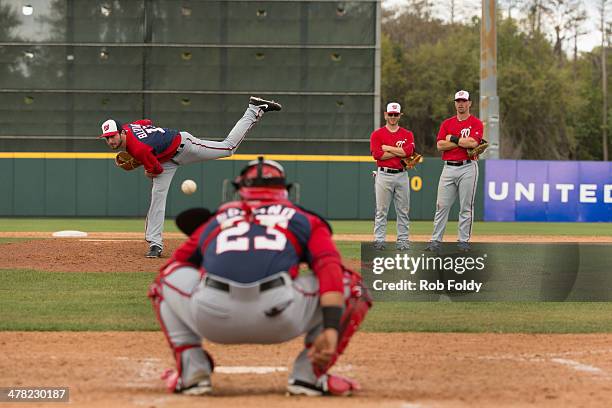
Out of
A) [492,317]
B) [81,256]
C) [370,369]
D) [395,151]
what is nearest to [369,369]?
[370,369]

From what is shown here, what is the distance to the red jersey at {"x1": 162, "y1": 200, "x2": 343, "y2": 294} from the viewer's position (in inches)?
183

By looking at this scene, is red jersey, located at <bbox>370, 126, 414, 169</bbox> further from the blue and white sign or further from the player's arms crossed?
the blue and white sign

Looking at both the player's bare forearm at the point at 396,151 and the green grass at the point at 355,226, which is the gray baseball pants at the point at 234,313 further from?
the green grass at the point at 355,226

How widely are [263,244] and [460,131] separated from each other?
299 inches

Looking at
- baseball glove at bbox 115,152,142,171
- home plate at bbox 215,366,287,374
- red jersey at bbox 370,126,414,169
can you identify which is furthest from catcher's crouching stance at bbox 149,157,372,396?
red jersey at bbox 370,126,414,169

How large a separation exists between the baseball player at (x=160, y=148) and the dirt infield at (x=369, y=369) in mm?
4284

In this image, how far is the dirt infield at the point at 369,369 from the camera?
4.92 m

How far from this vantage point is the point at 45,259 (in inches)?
480

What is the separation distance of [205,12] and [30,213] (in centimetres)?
605

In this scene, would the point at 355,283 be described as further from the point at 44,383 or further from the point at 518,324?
the point at 518,324

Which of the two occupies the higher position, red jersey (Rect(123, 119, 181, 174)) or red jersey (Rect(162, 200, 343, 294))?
red jersey (Rect(123, 119, 181, 174))

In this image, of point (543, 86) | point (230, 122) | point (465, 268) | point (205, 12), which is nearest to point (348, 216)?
point (230, 122)

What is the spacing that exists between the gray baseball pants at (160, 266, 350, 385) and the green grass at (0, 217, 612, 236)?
14531mm

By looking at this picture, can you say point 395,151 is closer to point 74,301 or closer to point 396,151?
point 396,151
